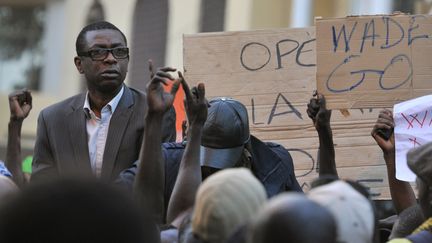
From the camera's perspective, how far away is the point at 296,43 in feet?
18.6

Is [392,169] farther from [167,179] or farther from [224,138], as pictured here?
[167,179]

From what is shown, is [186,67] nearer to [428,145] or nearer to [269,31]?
[269,31]

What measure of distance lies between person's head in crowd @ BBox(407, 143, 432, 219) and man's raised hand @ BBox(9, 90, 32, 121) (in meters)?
2.28

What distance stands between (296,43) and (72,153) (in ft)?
4.16

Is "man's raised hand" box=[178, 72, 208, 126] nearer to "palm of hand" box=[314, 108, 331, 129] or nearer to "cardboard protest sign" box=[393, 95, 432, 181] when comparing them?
"palm of hand" box=[314, 108, 331, 129]

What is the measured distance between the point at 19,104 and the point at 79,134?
0.32m

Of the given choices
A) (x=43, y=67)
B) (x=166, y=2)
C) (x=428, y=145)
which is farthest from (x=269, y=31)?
(x=43, y=67)

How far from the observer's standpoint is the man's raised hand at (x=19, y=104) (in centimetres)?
524

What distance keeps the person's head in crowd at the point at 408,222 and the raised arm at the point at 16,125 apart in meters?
1.90

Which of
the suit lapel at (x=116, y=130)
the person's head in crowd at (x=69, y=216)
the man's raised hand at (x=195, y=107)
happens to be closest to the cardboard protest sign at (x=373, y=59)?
the suit lapel at (x=116, y=130)

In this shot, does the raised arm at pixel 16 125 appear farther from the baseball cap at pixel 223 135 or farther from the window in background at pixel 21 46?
the window in background at pixel 21 46

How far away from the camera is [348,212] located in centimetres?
278

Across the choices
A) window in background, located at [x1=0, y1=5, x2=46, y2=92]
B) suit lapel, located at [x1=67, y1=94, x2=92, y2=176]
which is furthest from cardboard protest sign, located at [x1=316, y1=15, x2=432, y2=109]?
window in background, located at [x1=0, y1=5, x2=46, y2=92]

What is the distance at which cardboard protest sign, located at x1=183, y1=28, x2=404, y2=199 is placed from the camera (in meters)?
5.52
